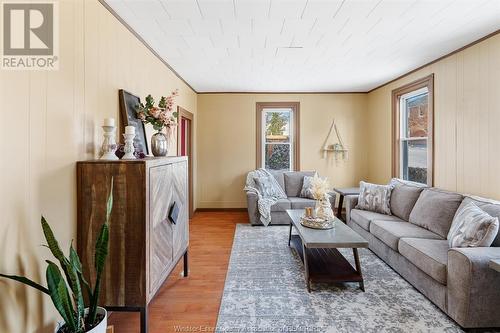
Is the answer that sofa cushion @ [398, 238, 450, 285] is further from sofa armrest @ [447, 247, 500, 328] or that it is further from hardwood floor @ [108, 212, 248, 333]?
hardwood floor @ [108, 212, 248, 333]

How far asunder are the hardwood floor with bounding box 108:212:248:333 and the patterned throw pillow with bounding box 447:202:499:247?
7.05ft

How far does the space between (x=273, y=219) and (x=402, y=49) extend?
10.3ft

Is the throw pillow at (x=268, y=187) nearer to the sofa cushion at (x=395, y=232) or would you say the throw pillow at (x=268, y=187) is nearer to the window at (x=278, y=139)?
the window at (x=278, y=139)

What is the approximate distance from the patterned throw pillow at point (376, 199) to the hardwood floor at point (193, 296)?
207 centimetres

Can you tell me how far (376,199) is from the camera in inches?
150

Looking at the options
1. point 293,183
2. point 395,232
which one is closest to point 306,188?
point 293,183

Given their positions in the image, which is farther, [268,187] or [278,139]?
[278,139]

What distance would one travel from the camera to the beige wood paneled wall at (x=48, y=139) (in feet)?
4.41

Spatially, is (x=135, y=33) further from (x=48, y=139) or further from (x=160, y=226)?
(x=160, y=226)

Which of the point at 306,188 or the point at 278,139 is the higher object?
the point at 278,139

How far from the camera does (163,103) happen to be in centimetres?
257

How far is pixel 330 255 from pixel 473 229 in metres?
1.34

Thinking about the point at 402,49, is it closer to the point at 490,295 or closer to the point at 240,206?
the point at 490,295

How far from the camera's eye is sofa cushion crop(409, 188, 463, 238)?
279cm
